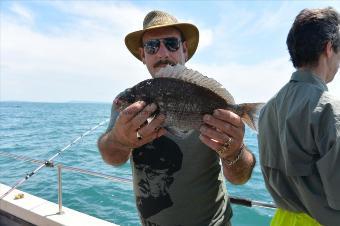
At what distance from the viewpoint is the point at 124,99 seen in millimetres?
2383

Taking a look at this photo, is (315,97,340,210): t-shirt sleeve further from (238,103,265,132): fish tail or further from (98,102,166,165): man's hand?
(98,102,166,165): man's hand

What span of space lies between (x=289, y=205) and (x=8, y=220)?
3.83 meters

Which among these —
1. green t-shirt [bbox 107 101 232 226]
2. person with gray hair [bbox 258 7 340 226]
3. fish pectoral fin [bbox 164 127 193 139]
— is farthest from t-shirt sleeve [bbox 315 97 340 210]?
fish pectoral fin [bbox 164 127 193 139]

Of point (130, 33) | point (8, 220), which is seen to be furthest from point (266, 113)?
point (8, 220)

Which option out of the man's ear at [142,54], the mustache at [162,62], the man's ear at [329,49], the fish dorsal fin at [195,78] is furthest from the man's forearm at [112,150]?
the man's ear at [329,49]

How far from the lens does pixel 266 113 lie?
2664 mm

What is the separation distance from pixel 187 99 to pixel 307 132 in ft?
2.51

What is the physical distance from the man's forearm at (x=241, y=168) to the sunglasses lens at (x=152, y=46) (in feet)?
3.22

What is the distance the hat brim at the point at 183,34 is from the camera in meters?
2.88

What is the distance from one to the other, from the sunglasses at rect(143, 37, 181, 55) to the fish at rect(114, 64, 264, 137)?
53cm

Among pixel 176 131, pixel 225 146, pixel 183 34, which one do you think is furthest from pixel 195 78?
pixel 183 34

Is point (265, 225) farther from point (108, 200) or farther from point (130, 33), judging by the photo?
point (130, 33)

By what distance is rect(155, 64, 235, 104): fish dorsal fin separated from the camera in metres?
2.20

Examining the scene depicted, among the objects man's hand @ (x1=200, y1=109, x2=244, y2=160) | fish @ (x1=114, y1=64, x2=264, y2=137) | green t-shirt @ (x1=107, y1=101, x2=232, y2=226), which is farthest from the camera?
green t-shirt @ (x1=107, y1=101, x2=232, y2=226)
